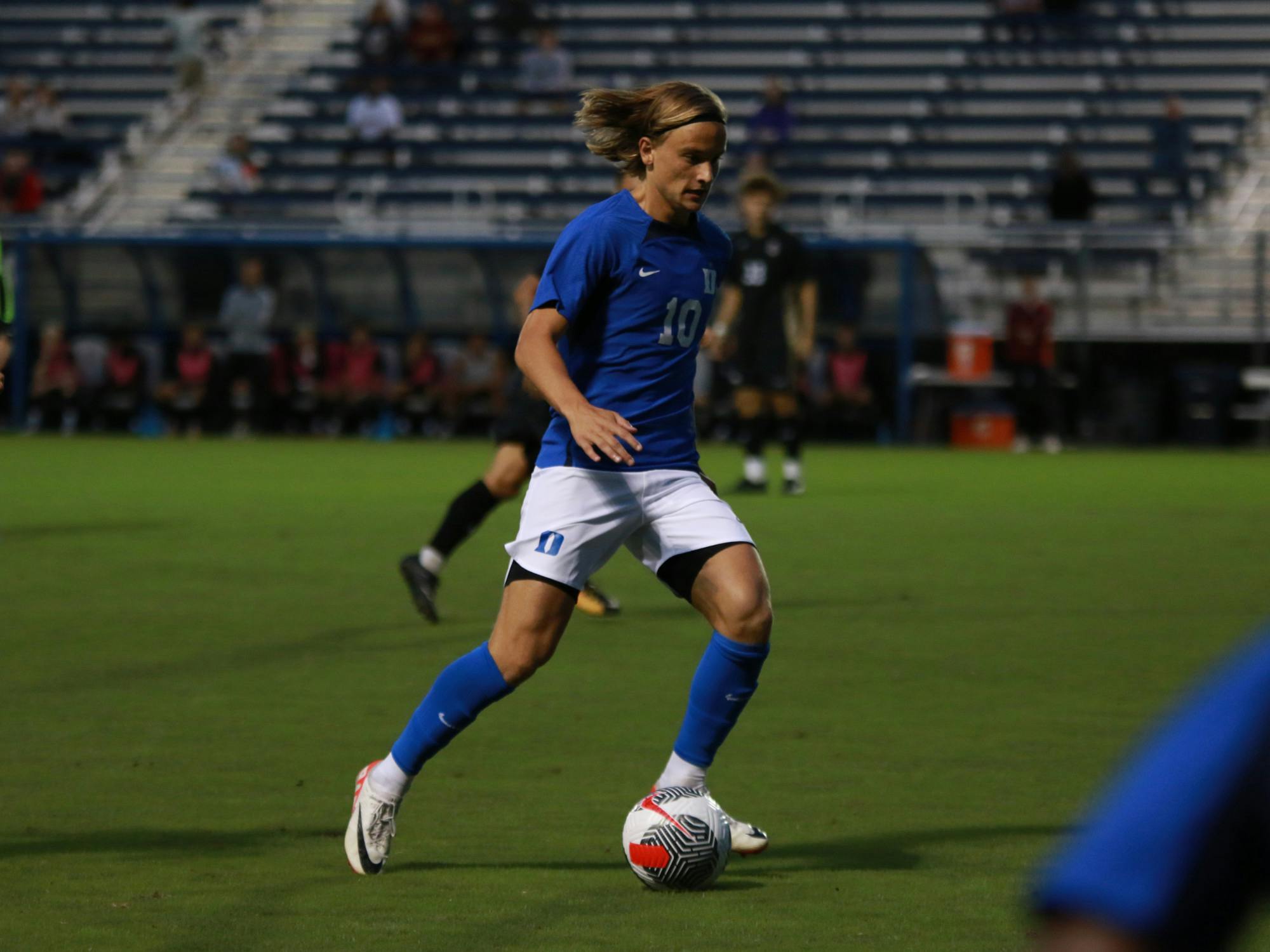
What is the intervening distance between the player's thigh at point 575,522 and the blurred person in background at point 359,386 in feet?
64.2

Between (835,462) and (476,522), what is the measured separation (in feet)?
37.7

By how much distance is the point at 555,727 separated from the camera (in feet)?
22.6

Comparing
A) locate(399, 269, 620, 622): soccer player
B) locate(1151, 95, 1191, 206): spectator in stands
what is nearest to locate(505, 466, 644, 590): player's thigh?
locate(399, 269, 620, 622): soccer player

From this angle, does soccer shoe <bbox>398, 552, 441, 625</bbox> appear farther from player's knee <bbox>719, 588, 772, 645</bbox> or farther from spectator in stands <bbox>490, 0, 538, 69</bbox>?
spectator in stands <bbox>490, 0, 538, 69</bbox>

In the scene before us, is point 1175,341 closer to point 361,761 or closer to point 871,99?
point 871,99

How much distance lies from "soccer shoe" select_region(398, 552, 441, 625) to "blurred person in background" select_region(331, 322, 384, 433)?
1521 centimetres

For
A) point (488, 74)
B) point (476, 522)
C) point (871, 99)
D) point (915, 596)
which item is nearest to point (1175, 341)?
point (871, 99)

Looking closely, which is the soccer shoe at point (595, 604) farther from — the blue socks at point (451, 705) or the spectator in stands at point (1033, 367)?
the spectator in stands at point (1033, 367)

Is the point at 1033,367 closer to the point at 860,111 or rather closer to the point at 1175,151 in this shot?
the point at 1175,151

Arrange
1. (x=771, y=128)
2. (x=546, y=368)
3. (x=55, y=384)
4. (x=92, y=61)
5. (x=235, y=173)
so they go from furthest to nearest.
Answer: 1. (x=92, y=61)
2. (x=235, y=173)
3. (x=771, y=128)
4. (x=55, y=384)
5. (x=546, y=368)

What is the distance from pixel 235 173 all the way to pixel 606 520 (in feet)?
79.0

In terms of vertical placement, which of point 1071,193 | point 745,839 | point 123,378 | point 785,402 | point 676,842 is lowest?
point 123,378

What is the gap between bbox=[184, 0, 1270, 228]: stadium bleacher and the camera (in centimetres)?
2673

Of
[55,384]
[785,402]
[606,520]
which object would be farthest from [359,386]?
[606,520]
